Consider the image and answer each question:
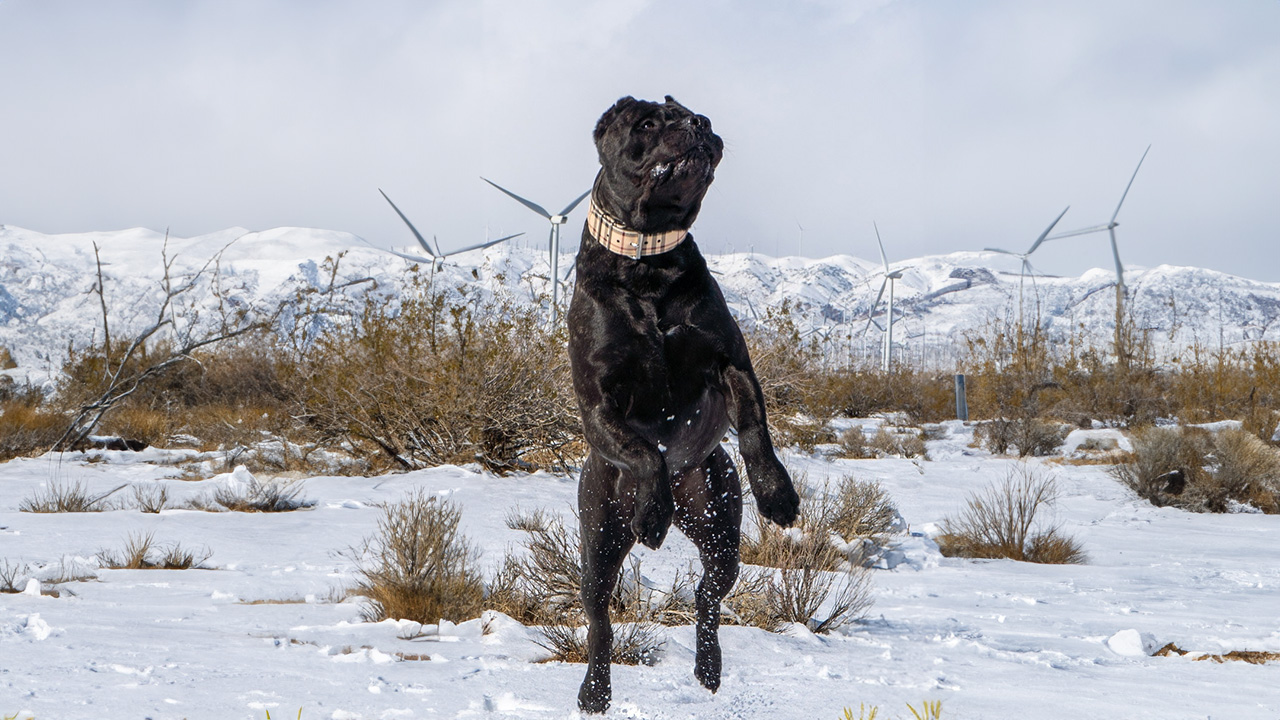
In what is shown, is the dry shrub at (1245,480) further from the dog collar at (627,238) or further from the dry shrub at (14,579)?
the dog collar at (627,238)

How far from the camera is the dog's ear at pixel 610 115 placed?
2232 mm

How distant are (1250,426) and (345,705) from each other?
69.7 feet

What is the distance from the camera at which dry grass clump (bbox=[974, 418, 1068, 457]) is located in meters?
21.2

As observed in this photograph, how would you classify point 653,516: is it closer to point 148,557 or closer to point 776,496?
point 776,496

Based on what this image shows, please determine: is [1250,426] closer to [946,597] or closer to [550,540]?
[946,597]

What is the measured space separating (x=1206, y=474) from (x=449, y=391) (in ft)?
40.3

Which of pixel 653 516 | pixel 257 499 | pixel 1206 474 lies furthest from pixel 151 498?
pixel 1206 474

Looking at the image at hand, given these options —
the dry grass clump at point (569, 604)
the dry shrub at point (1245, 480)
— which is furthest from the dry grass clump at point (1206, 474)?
the dry grass clump at point (569, 604)

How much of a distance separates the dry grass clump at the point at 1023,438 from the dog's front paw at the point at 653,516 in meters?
20.7

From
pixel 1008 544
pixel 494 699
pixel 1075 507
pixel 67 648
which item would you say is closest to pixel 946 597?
A: pixel 1008 544

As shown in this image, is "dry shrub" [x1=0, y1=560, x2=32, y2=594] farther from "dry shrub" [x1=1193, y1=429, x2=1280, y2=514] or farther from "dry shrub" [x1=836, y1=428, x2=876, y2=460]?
"dry shrub" [x1=1193, y1=429, x2=1280, y2=514]

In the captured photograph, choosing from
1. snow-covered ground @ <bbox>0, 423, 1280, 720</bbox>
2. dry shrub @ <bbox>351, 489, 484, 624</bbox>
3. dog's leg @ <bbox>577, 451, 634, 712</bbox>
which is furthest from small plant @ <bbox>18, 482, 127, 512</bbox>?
dog's leg @ <bbox>577, 451, 634, 712</bbox>

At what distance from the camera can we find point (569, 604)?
6.59 meters

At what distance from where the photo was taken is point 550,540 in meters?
6.49
